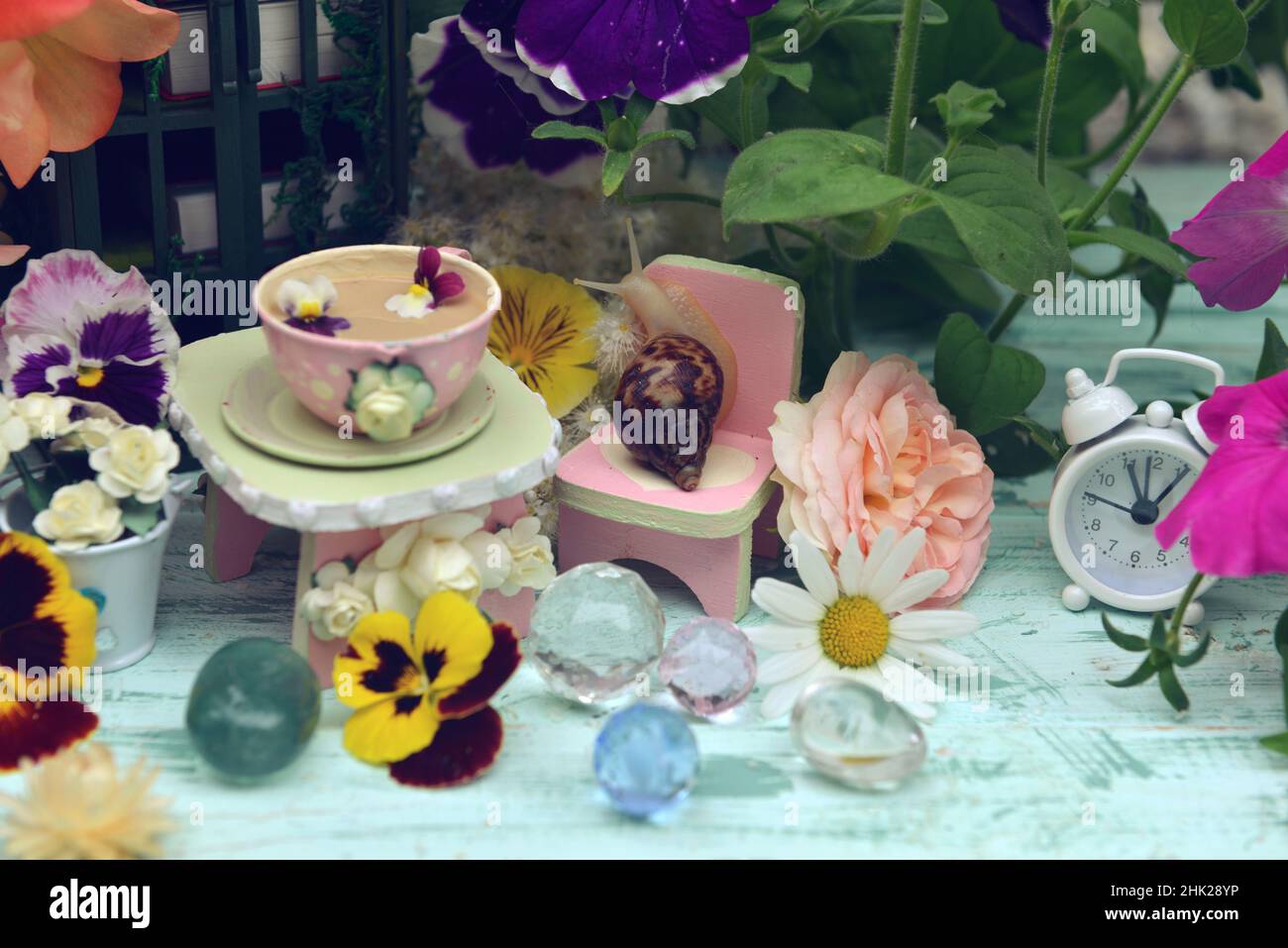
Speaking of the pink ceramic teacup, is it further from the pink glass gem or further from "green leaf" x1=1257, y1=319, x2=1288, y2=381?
"green leaf" x1=1257, y1=319, x2=1288, y2=381

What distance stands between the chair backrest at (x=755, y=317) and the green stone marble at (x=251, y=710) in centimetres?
28

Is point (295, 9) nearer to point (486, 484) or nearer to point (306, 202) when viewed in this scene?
point (306, 202)

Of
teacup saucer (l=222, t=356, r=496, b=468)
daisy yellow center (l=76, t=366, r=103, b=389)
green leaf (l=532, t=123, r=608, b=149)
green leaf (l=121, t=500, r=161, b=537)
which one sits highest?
green leaf (l=532, t=123, r=608, b=149)

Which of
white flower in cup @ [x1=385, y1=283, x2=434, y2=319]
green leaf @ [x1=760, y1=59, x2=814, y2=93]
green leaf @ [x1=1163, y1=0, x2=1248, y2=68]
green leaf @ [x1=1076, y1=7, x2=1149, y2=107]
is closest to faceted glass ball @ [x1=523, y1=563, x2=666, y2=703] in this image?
white flower in cup @ [x1=385, y1=283, x2=434, y2=319]

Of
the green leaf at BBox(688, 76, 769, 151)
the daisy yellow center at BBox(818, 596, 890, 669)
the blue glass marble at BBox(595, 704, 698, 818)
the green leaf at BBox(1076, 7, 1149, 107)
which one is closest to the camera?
the blue glass marble at BBox(595, 704, 698, 818)

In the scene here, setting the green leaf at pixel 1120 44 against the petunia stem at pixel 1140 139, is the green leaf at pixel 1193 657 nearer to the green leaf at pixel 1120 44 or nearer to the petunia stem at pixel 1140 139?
the petunia stem at pixel 1140 139

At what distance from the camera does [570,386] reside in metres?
0.77

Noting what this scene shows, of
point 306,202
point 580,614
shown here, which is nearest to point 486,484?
point 580,614

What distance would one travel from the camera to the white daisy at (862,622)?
26.4 inches

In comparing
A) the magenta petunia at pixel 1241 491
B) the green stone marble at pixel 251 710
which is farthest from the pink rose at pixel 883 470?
the green stone marble at pixel 251 710

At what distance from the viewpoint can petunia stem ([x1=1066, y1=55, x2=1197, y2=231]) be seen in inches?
28.1

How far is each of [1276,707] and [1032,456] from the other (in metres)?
0.22

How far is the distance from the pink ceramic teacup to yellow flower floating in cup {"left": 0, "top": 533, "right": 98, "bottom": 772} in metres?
0.13

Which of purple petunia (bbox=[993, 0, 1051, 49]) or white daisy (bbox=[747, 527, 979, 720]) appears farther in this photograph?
purple petunia (bbox=[993, 0, 1051, 49])
